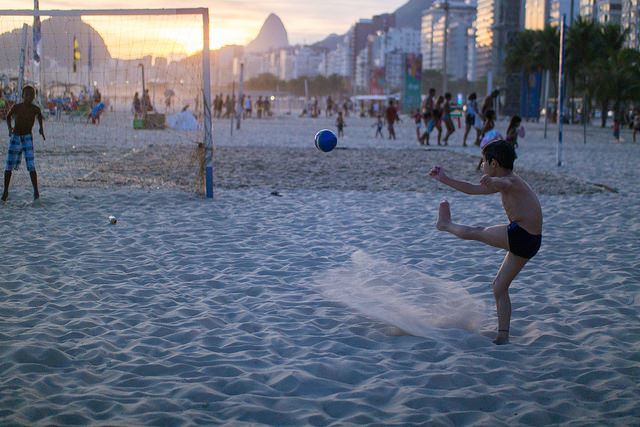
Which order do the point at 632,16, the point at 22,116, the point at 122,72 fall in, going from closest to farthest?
the point at 22,116 < the point at 122,72 < the point at 632,16

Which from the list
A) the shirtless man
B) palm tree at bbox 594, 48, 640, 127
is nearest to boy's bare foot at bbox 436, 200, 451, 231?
the shirtless man

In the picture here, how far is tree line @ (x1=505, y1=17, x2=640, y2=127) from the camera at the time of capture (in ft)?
120

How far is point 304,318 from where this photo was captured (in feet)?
15.8

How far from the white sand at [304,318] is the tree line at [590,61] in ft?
77.8

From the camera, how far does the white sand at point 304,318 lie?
3.46 metres

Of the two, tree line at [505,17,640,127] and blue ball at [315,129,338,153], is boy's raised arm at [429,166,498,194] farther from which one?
tree line at [505,17,640,127]

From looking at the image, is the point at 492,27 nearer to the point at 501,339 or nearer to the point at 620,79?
the point at 620,79

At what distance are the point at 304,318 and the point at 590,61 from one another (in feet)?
156

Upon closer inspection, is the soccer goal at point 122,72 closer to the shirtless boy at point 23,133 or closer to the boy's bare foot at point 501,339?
the shirtless boy at point 23,133

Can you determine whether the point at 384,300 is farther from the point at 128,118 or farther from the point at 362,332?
the point at 128,118

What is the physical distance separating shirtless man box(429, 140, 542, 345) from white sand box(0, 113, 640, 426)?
32cm

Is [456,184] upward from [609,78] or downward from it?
downward

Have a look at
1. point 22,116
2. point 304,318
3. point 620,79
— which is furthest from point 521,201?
point 620,79

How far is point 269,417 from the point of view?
330cm
